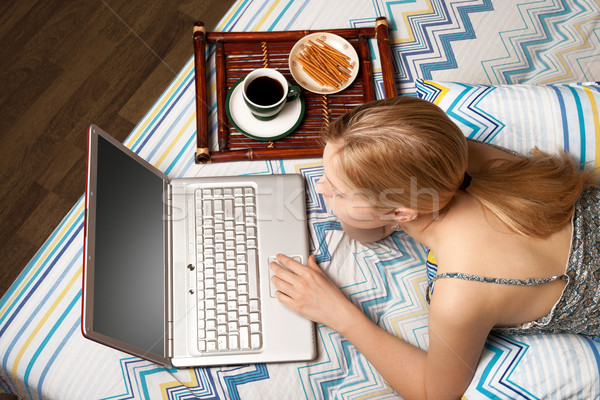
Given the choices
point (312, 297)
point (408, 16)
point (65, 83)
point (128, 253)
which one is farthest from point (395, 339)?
point (65, 83)

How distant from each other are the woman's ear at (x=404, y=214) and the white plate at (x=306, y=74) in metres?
0.34

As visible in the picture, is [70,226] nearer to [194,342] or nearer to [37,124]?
[194,342]

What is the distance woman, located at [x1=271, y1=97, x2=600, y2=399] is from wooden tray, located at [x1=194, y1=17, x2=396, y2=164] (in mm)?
193

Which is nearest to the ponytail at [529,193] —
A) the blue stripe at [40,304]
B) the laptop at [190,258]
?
the laptop at [190,258]

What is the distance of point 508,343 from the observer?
75 cm

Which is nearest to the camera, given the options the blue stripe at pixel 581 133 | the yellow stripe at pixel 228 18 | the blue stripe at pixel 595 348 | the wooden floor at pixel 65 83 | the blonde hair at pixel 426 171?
the blonde hair at pixel 426 171

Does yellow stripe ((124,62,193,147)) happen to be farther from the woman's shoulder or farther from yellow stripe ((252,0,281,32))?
the woman's shoulder

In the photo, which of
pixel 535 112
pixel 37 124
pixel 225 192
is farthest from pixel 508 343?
pixel 37 124

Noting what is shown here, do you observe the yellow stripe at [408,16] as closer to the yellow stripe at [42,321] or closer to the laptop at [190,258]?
the laptop at [190,258]

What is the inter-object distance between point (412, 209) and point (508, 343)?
30 cm

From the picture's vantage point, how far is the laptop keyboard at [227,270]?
0.77 m

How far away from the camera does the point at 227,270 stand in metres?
0.81

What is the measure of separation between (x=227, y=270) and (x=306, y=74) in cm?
43

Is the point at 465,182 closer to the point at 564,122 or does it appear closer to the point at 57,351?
the point at 564,122
